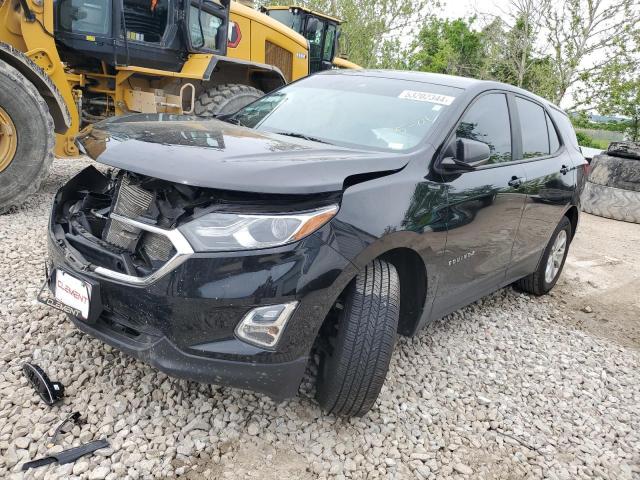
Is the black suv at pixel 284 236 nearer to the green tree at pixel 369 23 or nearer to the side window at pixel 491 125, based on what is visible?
the side window at pixel 491 125

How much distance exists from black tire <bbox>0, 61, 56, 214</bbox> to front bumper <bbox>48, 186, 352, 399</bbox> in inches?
121

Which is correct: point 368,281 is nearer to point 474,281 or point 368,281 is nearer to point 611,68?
point 474,281

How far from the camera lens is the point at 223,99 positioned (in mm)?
6199

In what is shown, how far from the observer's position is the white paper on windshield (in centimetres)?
304

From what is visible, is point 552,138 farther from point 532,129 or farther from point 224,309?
point 224,309

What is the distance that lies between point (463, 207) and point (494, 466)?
4.24ft

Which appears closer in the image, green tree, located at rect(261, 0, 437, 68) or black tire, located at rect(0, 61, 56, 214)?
black tire, located at rect(0, 61, 56, 214)

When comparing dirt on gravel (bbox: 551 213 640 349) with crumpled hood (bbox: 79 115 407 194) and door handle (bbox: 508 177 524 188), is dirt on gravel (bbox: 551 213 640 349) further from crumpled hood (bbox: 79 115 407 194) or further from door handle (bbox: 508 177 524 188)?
crumpled hood (bbox: 79 115 407 194)

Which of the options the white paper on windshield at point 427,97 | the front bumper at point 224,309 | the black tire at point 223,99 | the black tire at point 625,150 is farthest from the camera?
the black tire at point 625,150

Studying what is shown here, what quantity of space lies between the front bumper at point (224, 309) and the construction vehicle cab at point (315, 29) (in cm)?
881

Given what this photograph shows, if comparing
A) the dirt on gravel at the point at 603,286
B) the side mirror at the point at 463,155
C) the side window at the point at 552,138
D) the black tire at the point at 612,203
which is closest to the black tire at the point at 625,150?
the black tire at the point at 612,203

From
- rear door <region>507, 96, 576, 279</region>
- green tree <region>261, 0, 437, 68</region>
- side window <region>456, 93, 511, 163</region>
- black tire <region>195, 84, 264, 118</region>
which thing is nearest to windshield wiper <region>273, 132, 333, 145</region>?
side window <region>456, 93, 511, 163</region>

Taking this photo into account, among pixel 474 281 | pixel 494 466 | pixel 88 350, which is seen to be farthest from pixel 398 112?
pixel 88 350

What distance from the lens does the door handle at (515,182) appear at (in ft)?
11.0
